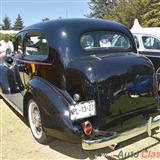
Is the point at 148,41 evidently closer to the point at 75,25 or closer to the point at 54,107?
the point at 75,25

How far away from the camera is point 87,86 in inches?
173

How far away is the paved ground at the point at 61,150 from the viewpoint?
4.77 m

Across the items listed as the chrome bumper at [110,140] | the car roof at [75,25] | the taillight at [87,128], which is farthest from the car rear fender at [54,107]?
the car roof at [75,25]

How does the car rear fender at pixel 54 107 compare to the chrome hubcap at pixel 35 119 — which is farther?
the chrome hubcap at pixel 35 119

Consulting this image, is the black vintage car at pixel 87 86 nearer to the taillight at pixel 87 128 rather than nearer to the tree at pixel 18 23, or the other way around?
the taillight at pixel 87 128

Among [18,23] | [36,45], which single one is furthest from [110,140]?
[18,23]

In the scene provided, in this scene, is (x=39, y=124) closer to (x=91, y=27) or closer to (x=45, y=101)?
(x=45, y=101)

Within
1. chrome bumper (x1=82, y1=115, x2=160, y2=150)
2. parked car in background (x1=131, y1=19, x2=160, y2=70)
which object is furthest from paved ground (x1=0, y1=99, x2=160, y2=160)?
parked car in background (x1=131, y1=19, x2=160, y2=70)

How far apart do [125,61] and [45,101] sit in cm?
126

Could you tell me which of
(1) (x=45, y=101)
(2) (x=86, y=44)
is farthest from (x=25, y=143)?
(2) (x=86, y=44)

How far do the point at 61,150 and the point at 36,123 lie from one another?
1.97 ft

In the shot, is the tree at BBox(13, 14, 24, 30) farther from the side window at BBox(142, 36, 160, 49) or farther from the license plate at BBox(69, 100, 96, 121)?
the license plate at BBox(69, 100, 96, 121)

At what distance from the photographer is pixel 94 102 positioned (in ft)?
14.3

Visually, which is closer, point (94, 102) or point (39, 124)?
point (94, 102)
